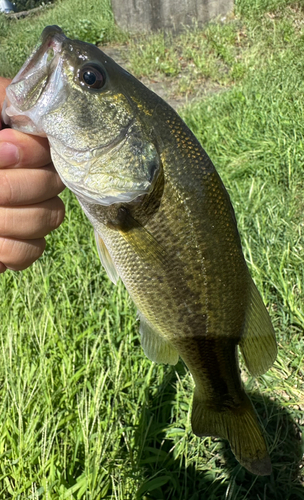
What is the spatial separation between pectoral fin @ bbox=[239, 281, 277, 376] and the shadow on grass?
0.91 metres

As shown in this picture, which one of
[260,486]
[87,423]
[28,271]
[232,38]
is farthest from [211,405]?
[232,38]

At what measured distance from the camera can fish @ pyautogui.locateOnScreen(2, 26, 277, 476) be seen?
1.22 metres

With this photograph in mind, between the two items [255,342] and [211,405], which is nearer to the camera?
[255,342]

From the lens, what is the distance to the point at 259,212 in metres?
3.40

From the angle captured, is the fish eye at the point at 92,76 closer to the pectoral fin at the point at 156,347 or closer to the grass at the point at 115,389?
the pectoral fin at the point at 156,347

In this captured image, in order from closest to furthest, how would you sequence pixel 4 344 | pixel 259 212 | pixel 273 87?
pixel 4 344 → pixel 259 212 → pixel 273 87

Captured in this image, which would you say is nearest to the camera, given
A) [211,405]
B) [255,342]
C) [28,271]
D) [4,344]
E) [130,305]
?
[255,342]

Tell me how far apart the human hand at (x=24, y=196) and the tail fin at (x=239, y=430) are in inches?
32.5

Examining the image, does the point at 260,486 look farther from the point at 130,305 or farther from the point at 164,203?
the point at 164,203

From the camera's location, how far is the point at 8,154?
117 centimetres

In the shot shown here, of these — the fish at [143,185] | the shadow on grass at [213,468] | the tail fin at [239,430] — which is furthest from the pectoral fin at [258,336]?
the shadow on grass at [213,468]

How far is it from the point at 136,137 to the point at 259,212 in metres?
2.31

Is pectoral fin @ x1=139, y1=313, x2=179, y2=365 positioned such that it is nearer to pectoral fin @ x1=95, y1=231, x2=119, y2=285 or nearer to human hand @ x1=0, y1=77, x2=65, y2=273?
pectoral fin @ x1=95, y1=231, x2=119, y2=285

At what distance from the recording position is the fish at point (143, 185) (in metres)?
1.22
